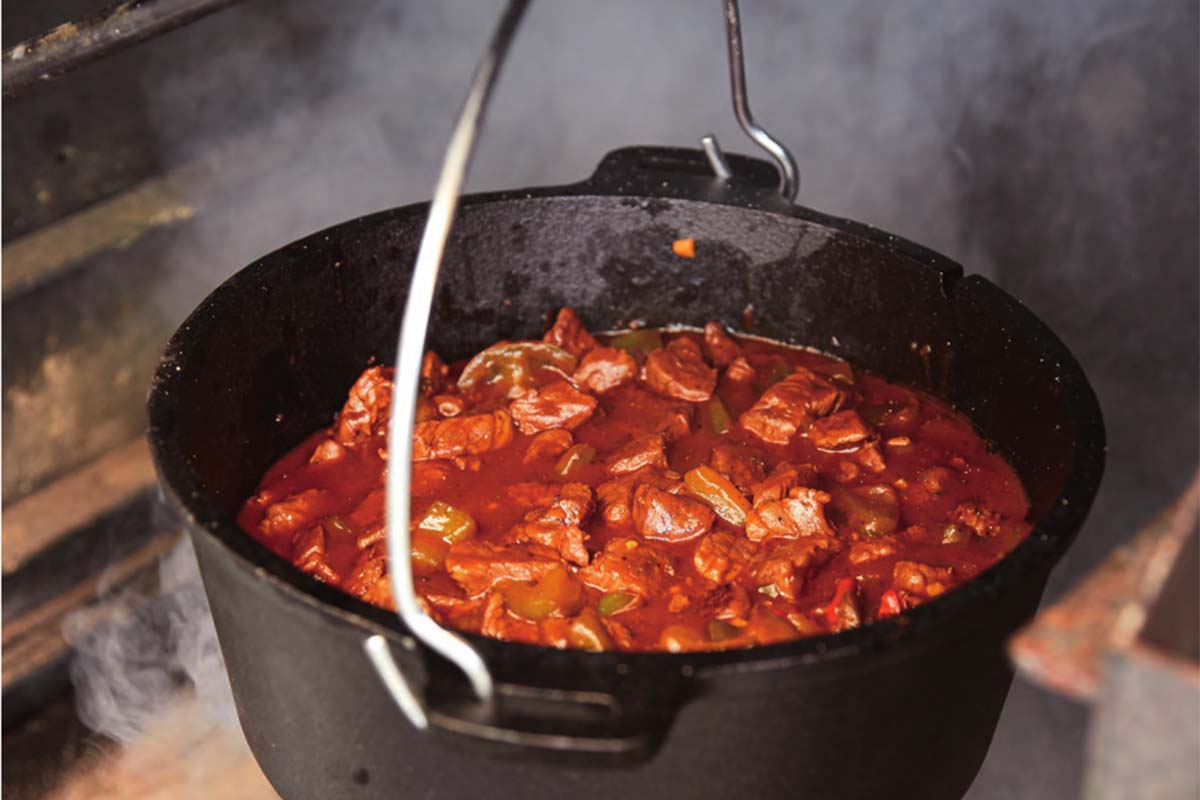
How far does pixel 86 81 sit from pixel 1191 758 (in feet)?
11.7

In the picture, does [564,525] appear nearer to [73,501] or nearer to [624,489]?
[624,489]

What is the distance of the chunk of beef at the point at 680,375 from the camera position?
2.80 m

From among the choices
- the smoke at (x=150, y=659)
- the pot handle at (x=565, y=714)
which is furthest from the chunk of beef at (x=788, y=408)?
the smoke at (x=150, y=659)

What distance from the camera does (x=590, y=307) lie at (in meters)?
3.08

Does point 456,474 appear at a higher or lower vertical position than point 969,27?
lower

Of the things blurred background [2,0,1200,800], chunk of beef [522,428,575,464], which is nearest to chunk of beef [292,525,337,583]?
chunk of beef [522,428,575,464]

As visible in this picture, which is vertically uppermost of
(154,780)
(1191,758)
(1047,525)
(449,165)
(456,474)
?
(449,165)

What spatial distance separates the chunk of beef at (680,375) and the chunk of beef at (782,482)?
37 centimetres

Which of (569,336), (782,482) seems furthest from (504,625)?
(569,336)

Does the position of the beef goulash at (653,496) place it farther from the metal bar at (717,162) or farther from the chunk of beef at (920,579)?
the metal bar at (717,162)

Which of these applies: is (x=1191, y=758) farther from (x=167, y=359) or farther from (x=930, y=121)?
(x=930, y=121)

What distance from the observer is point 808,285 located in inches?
116

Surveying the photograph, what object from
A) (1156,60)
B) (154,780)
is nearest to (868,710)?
(154,780)

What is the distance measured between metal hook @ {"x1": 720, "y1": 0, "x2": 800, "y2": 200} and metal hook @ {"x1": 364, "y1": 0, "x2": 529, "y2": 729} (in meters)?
1.22
